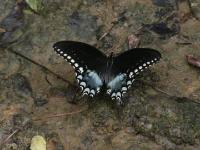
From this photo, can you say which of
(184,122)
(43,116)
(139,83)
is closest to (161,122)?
(184,122)

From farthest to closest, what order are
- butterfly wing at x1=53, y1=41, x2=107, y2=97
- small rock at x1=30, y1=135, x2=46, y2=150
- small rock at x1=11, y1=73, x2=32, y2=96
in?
small rock at x1=11, y1=73, x2=32, y2=96 → butterfly wing at x1=53, y1=41, x2=107, y2=97 → small rock at x1=30, y1=135, x2=46, y2=150

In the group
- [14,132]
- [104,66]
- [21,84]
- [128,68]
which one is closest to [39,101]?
[21,84]

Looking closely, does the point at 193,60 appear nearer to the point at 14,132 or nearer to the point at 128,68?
the point at 128,68

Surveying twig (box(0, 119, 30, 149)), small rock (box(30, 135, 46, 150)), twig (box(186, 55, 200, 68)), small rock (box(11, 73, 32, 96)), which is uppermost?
twig (box(186, 55, 200, 68))

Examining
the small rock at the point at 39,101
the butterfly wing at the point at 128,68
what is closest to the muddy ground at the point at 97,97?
the small rock at the point at 39,101

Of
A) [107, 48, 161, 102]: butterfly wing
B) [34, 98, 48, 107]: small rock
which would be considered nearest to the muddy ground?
[34, 98, 48, 107]: small rock

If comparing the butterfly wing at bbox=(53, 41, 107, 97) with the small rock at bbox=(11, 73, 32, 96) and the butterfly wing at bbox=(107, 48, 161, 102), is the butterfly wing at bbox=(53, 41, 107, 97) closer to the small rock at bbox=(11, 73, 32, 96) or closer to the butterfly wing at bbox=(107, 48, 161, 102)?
the butterfly wing at bbox=(107, 48, 161, 102)

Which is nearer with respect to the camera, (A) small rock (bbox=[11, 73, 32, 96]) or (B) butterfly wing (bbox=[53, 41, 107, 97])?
(B) butterfly wing (bbox=[53, 41, 107, 97])

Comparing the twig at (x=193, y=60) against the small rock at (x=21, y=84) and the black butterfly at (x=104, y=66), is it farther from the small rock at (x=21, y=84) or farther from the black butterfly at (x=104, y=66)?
the small rock at (x=21, y=84)
